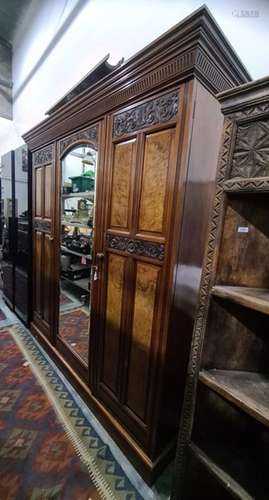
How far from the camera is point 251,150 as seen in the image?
68cm

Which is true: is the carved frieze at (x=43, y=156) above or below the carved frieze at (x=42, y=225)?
above

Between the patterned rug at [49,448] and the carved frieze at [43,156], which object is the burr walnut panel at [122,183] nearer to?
the carved frieze at [43,156]

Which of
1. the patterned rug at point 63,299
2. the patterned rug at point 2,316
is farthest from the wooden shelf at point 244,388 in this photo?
the patterned rug at point 2,316

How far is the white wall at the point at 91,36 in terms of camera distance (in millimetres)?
1168

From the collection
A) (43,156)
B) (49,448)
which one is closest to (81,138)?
(43,156)

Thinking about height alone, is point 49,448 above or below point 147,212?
below

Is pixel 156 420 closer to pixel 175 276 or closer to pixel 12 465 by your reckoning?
pixel 175 276

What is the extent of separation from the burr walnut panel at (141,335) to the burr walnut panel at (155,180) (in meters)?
0.22

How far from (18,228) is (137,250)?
6.51 ft

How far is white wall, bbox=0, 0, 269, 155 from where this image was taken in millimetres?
1168

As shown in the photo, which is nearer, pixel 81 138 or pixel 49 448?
pixel 49 448

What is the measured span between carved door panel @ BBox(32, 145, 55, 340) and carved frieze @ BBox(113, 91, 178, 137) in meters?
0.90

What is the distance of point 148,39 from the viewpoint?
53.7 inches

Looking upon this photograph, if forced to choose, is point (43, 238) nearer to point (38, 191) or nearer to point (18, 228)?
point (38, 191)
